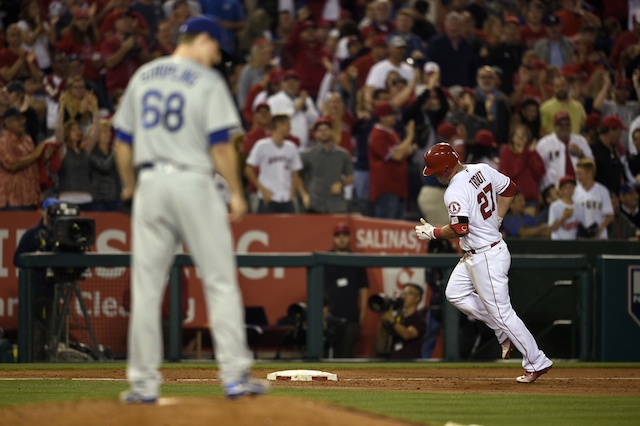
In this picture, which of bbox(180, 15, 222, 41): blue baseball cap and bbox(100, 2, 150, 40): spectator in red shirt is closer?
bbox(180, 15, 222, 41): blue baseball cap

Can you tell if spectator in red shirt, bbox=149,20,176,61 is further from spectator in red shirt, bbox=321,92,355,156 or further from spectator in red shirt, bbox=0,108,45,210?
spectator in red shirt, bbox=0,108,45,210

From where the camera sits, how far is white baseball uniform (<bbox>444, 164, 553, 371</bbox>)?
10.5m

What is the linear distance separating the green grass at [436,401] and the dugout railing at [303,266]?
114 inches

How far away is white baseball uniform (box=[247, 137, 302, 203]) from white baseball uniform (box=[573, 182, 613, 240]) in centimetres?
383

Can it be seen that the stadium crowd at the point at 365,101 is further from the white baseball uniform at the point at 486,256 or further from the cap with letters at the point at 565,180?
the white baseball uniform at the point at 486,256

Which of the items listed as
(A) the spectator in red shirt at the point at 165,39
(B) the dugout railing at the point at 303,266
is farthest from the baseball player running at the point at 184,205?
(A) the spectator in red shirt at the point at 165,39

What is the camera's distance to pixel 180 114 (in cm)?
672

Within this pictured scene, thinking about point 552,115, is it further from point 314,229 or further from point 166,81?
point 166,81

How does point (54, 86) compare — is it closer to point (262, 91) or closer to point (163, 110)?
point (262, 91)

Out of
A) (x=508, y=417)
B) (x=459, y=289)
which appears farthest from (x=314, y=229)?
(x=508, y=417)

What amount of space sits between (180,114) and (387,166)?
30.6ft

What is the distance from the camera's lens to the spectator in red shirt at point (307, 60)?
18766 mm

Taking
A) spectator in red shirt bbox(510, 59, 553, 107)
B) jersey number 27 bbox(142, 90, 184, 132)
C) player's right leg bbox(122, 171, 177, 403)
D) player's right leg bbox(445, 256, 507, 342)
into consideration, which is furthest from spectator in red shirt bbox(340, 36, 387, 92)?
player's right leg bbox(122, 171, 177, 403)

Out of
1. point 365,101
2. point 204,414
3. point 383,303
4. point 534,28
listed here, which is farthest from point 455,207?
point 534,28
